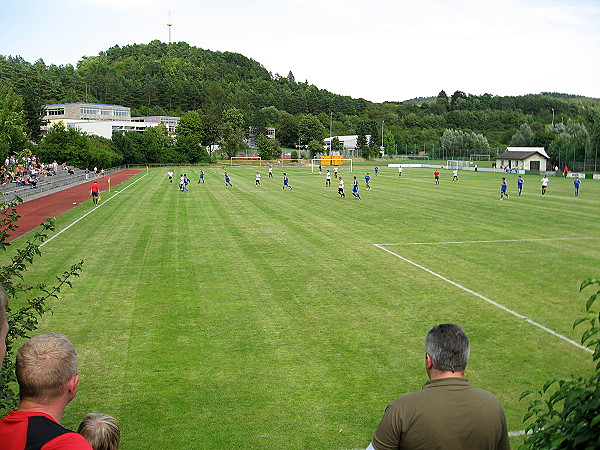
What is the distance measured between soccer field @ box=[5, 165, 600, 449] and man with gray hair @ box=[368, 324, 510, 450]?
4.26 feet

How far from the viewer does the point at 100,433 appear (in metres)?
3.95

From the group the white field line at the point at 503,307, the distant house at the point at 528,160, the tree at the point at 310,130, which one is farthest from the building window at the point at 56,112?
the white field line at the point at 503,307

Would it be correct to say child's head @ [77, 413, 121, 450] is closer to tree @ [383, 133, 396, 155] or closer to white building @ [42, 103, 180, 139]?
white building @ [42, 103, 180, 139]

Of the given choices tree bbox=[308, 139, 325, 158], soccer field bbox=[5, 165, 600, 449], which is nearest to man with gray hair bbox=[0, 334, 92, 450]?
soccer field bbox=[5, 165, 600, 449]

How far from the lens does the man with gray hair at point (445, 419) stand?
3.94 metres

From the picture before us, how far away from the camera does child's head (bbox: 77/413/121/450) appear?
3.93 metres

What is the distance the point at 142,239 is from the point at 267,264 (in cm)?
806

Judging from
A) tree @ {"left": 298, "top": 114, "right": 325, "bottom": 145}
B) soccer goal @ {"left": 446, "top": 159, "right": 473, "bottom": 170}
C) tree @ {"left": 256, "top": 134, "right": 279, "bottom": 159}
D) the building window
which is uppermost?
the building window

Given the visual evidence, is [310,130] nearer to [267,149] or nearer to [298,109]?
[267,149]

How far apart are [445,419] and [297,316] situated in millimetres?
10072

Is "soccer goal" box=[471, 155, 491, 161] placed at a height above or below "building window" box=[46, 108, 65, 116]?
below

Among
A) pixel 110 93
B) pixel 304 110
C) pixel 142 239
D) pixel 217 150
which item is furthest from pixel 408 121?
pixel 142 239

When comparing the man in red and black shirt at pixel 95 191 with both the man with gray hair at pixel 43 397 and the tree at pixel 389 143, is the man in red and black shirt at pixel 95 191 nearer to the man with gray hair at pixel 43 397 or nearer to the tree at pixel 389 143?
the man with gray hair at pixel 43 397

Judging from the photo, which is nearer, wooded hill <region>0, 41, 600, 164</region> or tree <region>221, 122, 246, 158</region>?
tree <region>221, 122, 246, 158</region>
